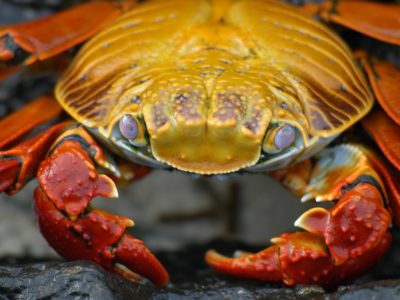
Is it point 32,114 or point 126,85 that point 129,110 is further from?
point 32,114

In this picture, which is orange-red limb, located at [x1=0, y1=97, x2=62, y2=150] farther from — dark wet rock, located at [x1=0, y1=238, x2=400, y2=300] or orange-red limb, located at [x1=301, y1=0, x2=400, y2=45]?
orange-red limb, located at [x1=301, y1=0, x2=400, y2=45]

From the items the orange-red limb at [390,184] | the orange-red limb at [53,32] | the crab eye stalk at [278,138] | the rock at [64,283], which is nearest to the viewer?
the rock at [64,283]

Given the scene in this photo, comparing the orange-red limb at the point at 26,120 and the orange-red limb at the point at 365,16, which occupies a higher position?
the orange-red limb at the point at 365,16

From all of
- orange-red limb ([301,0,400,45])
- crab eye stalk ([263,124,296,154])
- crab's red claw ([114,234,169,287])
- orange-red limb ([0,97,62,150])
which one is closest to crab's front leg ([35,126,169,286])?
crab's red claw ([114,234,169,287])

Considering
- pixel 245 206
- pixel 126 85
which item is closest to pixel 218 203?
pixel 245 206

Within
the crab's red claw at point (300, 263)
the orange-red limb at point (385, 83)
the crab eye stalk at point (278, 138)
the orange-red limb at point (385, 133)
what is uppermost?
the crab eye stalk at point (278, 138)

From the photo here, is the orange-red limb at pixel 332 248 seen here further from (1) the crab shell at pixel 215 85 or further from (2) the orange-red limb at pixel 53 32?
(2) the orange-red limb at pixel 53 32

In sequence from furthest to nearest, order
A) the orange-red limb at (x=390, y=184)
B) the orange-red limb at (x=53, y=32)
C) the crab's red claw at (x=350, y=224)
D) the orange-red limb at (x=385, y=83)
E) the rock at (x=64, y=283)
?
the orange-red limb at (x=53, y=32) → the orange-red limb at (x=385, y=83) → the orange-red limb at (x=390, y=184) → the crab's red claw at (x=350, y=224) → the rock at (x=64, y=283)

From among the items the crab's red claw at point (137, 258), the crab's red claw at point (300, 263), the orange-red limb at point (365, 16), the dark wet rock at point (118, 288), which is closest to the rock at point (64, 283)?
the dark wet rock at point (118, 288)

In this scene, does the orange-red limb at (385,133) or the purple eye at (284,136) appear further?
the orange-red limb at (385,133)
